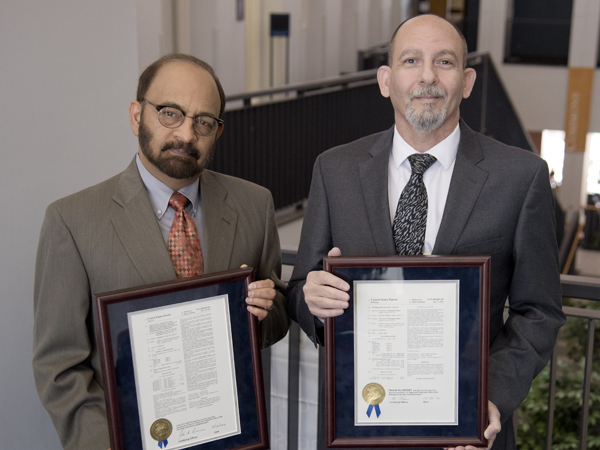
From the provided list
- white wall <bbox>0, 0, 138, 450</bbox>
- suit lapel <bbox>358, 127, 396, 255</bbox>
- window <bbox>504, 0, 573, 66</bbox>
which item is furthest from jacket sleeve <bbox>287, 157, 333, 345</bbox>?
window <bbox>504, 0, 573, 66</bbox>

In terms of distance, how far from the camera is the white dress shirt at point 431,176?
5.13 ft

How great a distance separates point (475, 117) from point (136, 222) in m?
8.66

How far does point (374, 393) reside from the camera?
4.76ft

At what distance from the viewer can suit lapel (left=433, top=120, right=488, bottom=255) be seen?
152cm

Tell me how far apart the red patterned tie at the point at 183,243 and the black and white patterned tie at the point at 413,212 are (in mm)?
514

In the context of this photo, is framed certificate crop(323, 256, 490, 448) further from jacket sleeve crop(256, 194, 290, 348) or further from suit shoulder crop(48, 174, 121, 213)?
suit shoulder crop(48, 174, 121, 213)

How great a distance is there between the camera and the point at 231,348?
1.48 meters

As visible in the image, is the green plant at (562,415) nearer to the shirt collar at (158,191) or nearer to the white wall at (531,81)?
the shirt collar at (158,191)

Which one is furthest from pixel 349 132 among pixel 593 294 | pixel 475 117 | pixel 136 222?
pixel 136 222

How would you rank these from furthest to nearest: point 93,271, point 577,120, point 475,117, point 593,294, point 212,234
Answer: point 577,120
point 475,117
point 593,294
point 212,234
point 93,271

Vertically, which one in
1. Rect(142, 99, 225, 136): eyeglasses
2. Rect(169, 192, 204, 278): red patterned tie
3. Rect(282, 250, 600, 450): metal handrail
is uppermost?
Rect(142, 99, 225, 136): eyeglasses

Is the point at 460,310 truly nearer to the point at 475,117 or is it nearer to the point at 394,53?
the point at 394,53

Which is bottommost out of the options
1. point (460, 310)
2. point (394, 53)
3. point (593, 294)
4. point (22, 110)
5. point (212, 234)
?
point (593, 294)

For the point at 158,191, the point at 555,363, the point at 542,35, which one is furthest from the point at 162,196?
the point at 542,35
